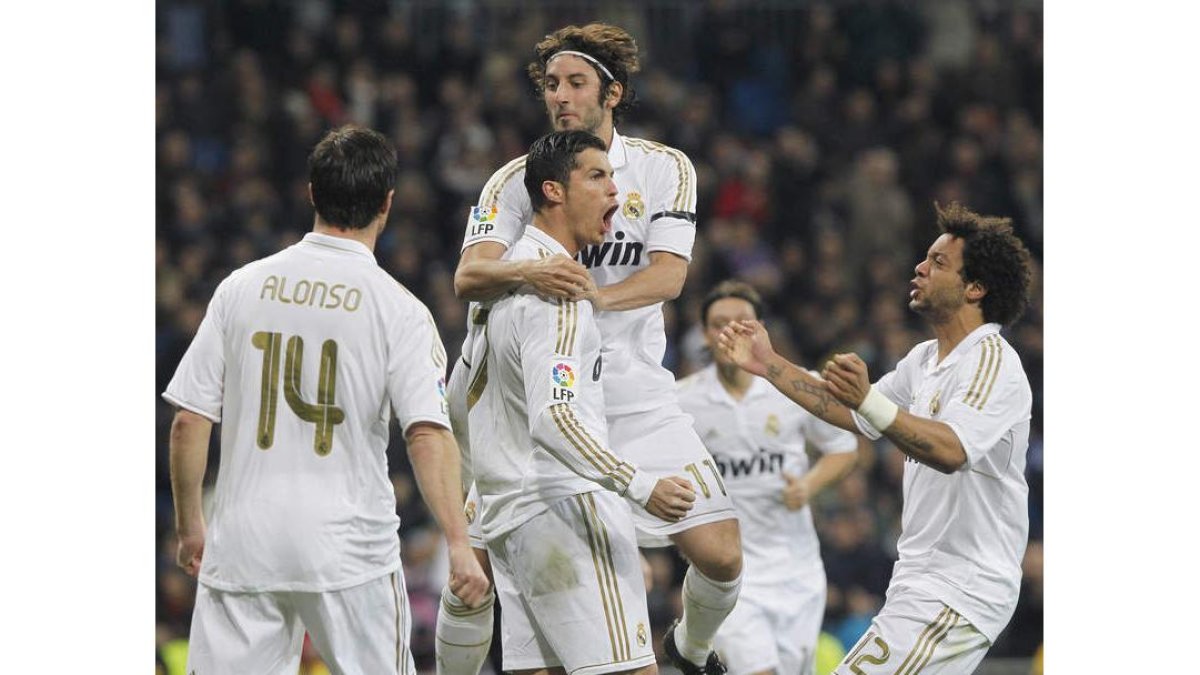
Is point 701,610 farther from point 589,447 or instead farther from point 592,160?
point 592,160

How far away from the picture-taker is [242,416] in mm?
4711

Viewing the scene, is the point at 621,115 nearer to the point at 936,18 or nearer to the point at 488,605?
the point at 488,605

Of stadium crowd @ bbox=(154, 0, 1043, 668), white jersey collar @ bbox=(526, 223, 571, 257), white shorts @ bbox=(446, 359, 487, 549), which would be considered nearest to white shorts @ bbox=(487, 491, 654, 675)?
white shorts @ bbox=(446, 359, 487, 549)

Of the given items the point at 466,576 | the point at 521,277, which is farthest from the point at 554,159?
the point at 466,576

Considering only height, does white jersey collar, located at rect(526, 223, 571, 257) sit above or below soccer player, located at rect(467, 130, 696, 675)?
above

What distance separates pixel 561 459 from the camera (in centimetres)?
493

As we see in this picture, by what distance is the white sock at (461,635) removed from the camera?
234 inches

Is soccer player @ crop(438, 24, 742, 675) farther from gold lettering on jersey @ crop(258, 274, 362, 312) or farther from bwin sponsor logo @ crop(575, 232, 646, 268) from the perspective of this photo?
gold lettering on jersey @ crop(258, 274, 362, 312)

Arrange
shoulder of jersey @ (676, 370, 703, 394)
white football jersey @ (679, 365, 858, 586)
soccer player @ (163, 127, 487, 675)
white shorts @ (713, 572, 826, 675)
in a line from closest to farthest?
soccer player @ (163, 127, 487, 675) < white shorts @ (713, 572, 826, 675) < white football jersey @ (679, 365, 858, 586) < shoulder of jersey @ (676, 370, 703, 394)

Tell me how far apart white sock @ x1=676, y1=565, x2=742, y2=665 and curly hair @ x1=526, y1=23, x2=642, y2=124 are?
6.07 feet

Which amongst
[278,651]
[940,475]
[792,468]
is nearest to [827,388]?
[940,475]

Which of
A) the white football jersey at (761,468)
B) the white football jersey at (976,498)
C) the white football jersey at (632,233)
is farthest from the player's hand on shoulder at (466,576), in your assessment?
the white football jersey at (761,468)

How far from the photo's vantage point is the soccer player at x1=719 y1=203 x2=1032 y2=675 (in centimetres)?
525

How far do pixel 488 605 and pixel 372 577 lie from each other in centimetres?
129
